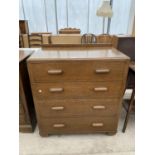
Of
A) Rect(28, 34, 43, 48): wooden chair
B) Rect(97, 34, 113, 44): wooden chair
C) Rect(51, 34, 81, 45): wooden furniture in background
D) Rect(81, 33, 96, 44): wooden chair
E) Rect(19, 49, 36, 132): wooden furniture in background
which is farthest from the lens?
Rect(28, 34, 43, 48): wooden chair

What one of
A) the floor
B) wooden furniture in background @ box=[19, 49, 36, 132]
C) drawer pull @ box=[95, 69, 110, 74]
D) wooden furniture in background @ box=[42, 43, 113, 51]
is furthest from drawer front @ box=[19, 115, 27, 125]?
drawer pull @ box=[95, 69, 110, 74]

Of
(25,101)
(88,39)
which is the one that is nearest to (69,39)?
(88,39)

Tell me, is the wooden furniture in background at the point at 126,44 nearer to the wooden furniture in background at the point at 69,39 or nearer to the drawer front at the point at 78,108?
the drawer front at the point at 78,108

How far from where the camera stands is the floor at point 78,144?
1.39 meters

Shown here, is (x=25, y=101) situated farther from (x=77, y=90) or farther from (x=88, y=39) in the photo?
(x=88, y=39)

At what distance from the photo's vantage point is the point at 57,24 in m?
4.74

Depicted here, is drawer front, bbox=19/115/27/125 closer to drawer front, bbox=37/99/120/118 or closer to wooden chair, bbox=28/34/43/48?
drawer front, bbox=37/99/120/118

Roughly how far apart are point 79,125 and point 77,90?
400 millimetres

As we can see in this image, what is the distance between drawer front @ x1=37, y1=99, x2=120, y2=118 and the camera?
1370 millimetres

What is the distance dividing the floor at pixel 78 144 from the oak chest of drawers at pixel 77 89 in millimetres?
81

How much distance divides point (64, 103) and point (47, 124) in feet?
0.98

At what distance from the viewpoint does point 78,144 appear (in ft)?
4.82

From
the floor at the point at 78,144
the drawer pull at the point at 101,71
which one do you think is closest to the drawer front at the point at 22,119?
the floor at the point at 78,144
